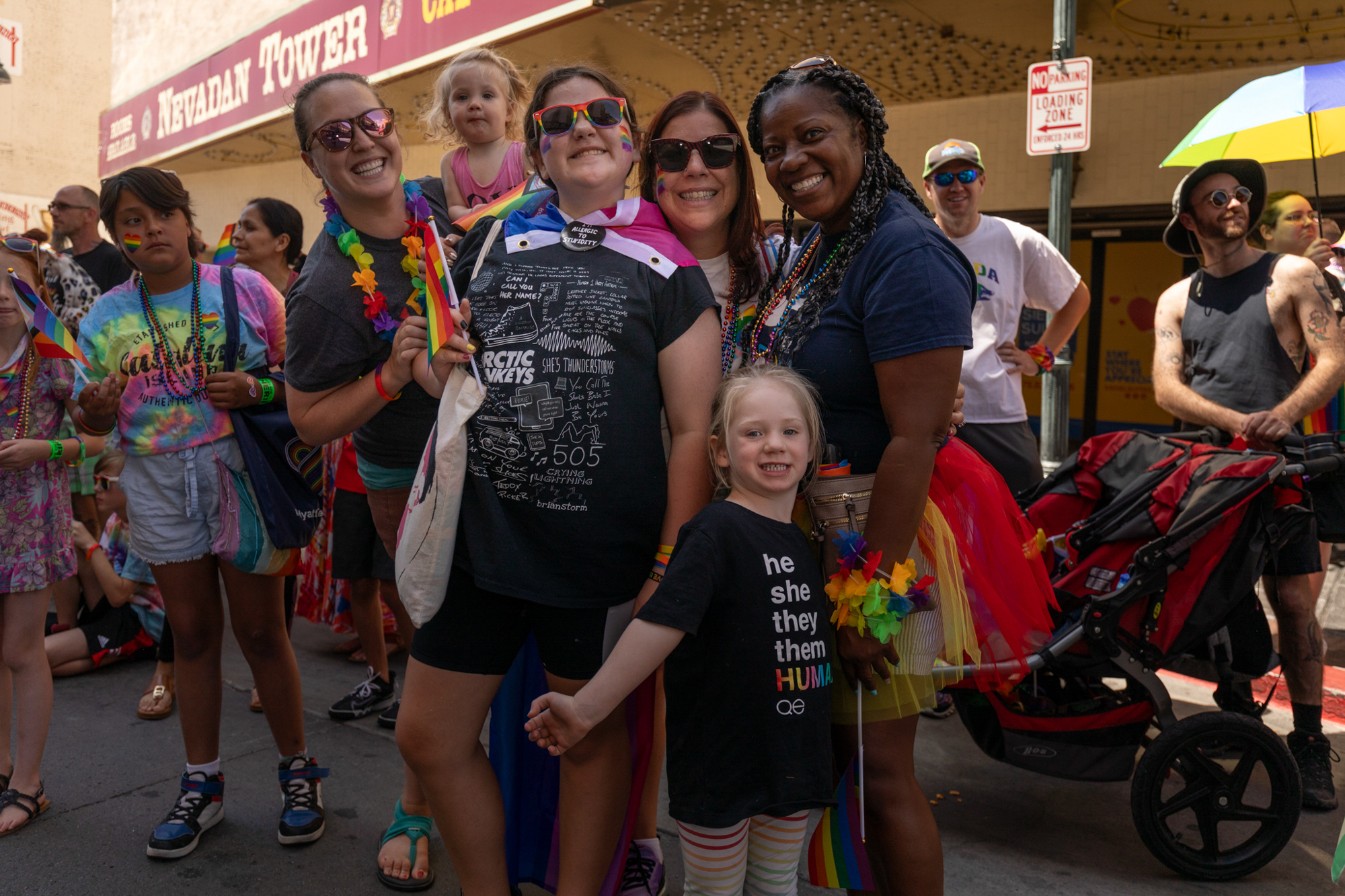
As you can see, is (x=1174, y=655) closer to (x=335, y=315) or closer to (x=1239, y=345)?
(x=1239, y=345)

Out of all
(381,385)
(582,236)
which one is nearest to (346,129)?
(381,385)

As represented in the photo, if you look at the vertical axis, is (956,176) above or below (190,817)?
above

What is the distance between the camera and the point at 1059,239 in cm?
602

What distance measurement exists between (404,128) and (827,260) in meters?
11.8

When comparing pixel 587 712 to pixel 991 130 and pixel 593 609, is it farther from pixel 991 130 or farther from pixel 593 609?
pixel 991 130

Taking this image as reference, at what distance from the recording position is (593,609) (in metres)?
2.09

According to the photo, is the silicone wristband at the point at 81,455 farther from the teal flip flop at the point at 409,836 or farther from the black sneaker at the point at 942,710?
the black sneaker at the point at 942,710

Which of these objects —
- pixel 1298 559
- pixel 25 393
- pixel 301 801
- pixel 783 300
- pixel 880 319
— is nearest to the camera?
pixel 880 319

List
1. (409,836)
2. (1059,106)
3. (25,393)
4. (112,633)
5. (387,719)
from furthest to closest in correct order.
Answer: (1059,106) → (112,633) → (387,719) → (25,393) → (409,836)

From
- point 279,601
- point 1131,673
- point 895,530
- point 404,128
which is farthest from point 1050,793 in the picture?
point 404,128

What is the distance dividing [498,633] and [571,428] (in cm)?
51

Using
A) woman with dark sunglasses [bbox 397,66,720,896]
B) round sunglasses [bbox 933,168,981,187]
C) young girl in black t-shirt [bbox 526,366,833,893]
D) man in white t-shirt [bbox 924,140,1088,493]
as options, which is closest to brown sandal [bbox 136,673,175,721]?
woman with dark sunglasses [bbox 397,66,720,896]

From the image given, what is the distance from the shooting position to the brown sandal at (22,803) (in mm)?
3092

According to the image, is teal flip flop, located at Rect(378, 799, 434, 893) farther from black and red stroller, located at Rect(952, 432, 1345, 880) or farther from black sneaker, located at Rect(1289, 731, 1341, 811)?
black sneaker, located at Rect(1289, 731, 1341, 811)
